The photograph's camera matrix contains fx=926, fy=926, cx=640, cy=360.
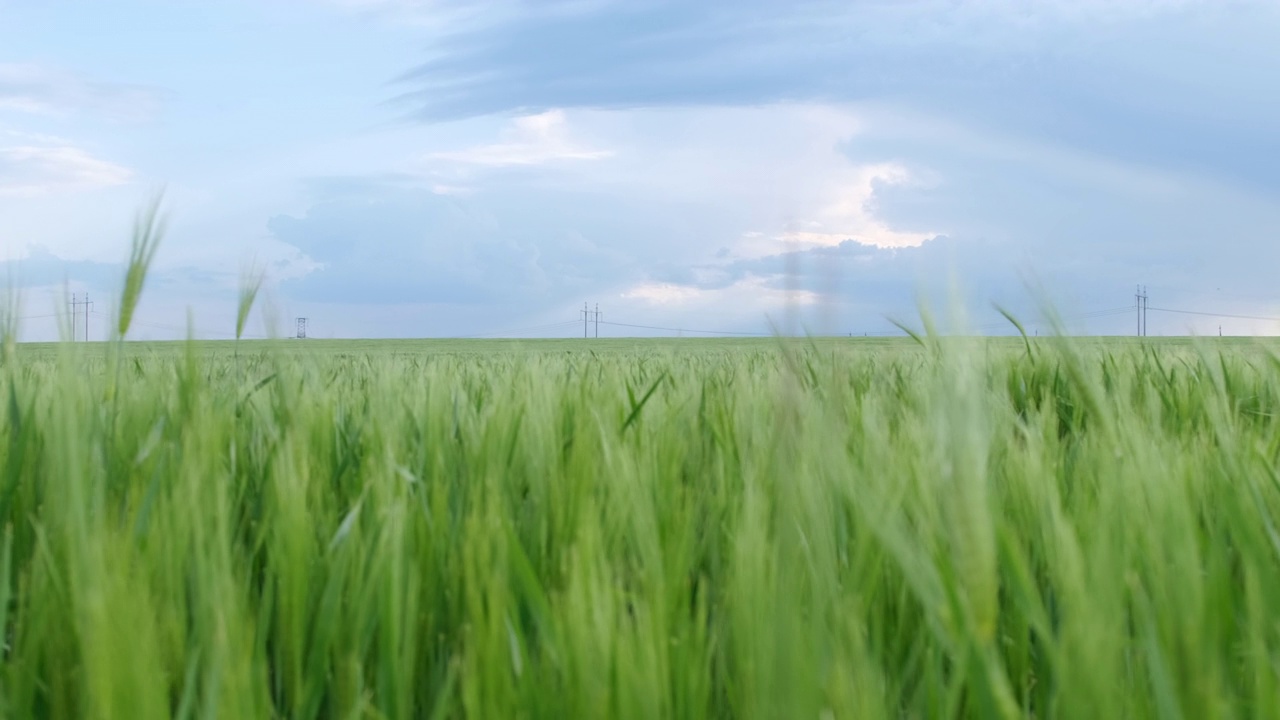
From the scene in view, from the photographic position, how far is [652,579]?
0.60 metres

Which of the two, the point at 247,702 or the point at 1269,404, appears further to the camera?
the point at 1269,404

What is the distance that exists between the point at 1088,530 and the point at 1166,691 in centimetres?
34

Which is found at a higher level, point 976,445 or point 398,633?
point 976,445

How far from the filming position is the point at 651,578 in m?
0.61

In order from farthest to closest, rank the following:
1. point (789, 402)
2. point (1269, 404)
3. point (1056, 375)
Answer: point (1056, 375) < point (1269, 404) < point (789, 402)

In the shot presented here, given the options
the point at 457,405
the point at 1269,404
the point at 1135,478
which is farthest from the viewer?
the point at 1269,404

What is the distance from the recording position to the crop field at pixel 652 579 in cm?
49

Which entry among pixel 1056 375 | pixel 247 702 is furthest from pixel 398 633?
pixel 1056 375

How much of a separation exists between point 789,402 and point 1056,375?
1.84 metres

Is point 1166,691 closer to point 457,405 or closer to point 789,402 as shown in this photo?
point 789,402

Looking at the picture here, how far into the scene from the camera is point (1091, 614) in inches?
19.6

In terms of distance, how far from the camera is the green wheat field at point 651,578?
1.61 ft

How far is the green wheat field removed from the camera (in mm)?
492

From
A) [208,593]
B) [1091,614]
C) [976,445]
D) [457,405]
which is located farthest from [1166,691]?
[457,405]
